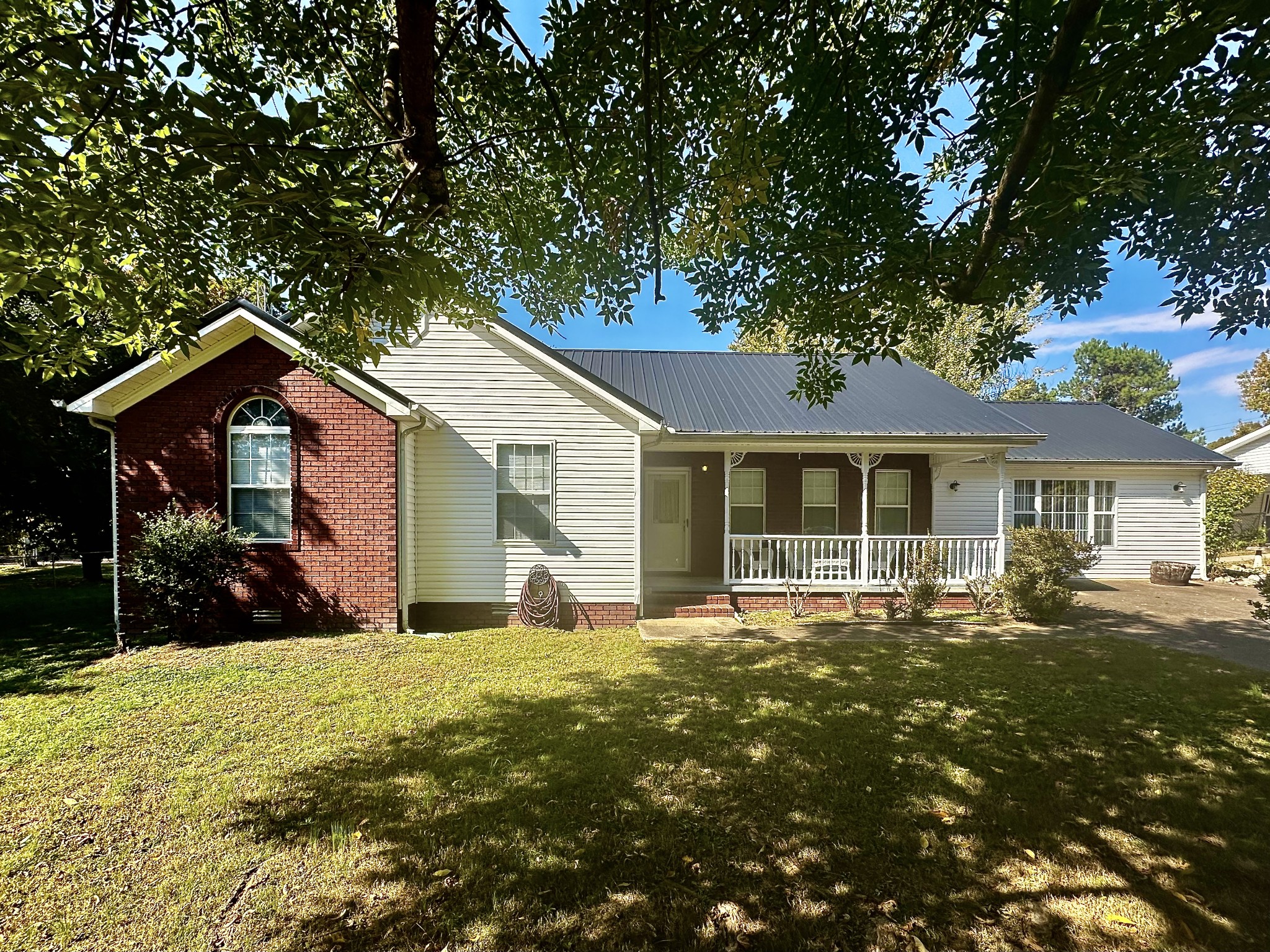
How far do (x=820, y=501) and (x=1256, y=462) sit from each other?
22.0 meters

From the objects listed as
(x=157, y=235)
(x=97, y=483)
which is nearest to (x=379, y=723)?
(x=157, y=235)

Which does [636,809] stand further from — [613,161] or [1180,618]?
[1180,618]

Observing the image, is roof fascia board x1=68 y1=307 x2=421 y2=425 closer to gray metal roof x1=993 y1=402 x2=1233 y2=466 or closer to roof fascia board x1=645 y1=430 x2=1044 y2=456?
roof fascia board x1=645 y1=430 x2=1044 y2=456

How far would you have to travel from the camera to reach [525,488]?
351 inches

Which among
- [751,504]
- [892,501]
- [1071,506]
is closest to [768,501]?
[751,504]

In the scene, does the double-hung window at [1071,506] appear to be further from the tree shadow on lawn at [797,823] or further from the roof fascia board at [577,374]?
the roof fascia board at [577,374]

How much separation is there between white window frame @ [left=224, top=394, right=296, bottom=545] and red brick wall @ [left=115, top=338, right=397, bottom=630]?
0.04 metres

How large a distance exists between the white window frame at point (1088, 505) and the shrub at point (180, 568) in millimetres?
16715

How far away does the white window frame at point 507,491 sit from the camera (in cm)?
884

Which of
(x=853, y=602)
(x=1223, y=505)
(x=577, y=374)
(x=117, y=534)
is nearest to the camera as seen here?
(x=117, y=534)

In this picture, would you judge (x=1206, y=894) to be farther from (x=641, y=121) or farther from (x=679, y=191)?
(x=641, y=121)

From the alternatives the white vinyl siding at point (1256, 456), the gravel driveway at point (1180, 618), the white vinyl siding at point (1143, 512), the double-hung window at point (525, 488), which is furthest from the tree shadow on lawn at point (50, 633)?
the white vinyl siding at point (1256, 456)

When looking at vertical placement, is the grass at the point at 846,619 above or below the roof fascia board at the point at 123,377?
below

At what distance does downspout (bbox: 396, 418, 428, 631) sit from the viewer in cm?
799
